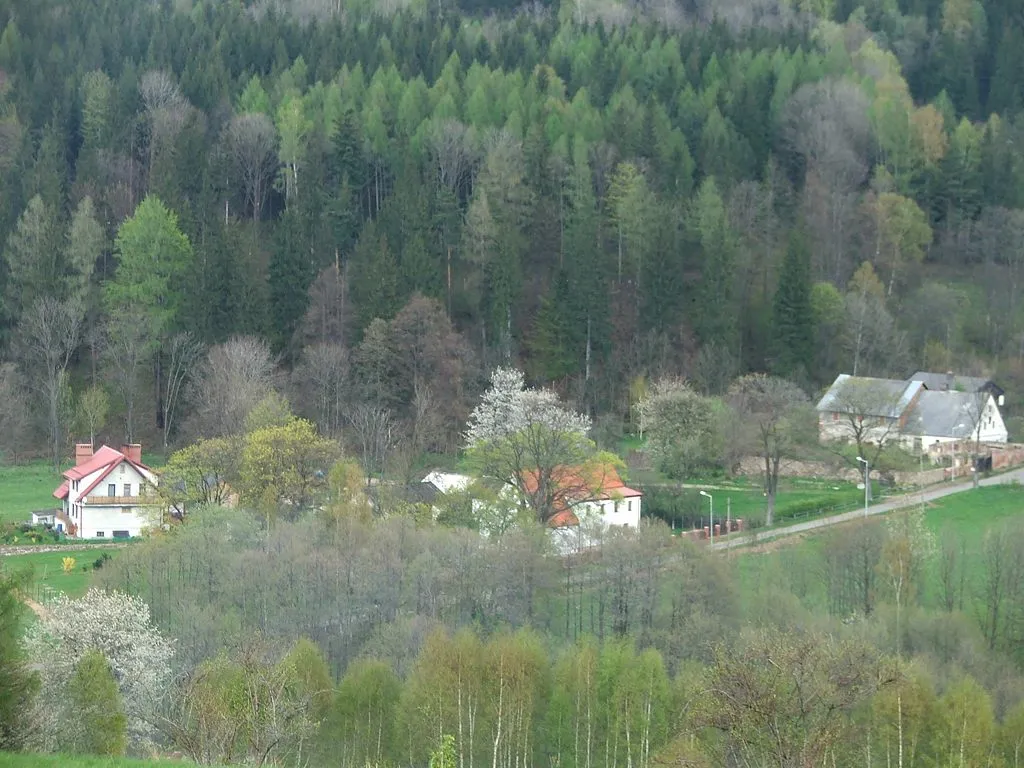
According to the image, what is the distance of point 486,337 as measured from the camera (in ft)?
235

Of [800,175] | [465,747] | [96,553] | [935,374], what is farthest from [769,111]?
[465,747]

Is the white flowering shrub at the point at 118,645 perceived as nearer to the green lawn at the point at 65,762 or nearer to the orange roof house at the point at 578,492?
the green lawn at the point at 65,762

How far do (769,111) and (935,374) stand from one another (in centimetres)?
1918

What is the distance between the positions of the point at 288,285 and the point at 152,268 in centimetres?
497

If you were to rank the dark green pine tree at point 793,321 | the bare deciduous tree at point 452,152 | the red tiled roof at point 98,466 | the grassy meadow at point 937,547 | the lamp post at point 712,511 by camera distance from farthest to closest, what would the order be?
the bare deciduous tree at point 452,152
the dark green pine tree at point 793,321
the red tiled roof at point 98,466
the lamp post at point 712,511
the grassy meadow at point 937,547

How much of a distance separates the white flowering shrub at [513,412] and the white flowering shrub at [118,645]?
18.6 meters

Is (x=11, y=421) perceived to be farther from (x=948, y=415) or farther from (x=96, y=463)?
(x=948, y=415)

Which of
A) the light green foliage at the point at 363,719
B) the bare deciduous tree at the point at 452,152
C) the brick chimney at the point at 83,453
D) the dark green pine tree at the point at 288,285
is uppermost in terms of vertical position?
the bare deciduous tree at the point at 452,152

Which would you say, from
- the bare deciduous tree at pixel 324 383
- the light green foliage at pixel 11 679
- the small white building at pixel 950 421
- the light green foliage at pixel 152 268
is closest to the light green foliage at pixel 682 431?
the small white building at pixel 950 421

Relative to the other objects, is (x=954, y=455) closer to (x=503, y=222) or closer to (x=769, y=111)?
(x=503, y=222)

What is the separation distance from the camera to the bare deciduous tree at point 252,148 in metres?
77.7

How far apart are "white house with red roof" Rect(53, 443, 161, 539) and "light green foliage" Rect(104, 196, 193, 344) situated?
11350 millimetres

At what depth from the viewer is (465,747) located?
115ft

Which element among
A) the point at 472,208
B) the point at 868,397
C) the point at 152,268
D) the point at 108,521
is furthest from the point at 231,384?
the point at 868,397
